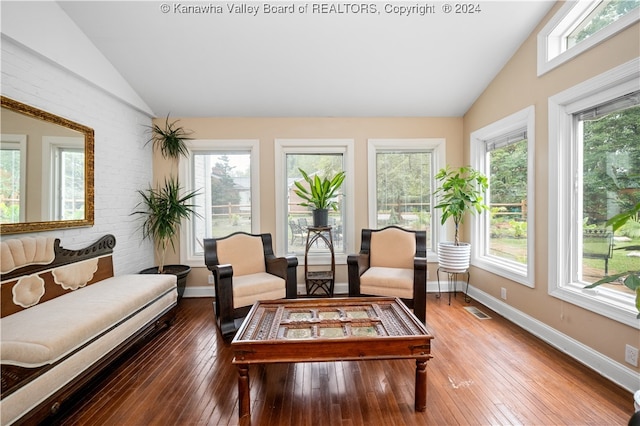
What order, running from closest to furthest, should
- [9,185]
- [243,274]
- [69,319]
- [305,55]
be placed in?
[69,319]
[9,185]
[305,55]
[243,274]

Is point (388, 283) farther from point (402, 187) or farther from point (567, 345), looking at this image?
point (402, 187)

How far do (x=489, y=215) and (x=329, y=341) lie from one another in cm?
302

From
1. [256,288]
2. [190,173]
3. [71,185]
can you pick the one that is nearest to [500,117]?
[256,288]

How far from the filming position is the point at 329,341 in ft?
5.69

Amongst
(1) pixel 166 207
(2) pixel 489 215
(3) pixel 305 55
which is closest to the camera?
(3) pixel 305 55

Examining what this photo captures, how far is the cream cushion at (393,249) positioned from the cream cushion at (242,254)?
4.48 feet

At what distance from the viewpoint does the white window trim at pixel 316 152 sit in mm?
4023

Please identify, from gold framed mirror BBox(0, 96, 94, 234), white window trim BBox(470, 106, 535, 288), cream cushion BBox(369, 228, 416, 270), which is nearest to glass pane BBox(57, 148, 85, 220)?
gold framed mirror BBox(0, 96, 94, 234)

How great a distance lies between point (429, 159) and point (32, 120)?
14.3 ft

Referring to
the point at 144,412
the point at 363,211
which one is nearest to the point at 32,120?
the point at 144,412

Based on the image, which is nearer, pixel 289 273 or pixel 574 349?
pixel 574 349

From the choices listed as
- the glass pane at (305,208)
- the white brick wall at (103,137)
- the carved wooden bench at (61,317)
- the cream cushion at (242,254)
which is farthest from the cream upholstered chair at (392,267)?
the white brick wall at (103,137)

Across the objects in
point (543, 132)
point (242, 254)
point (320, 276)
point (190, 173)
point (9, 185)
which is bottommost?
point (320, 276)

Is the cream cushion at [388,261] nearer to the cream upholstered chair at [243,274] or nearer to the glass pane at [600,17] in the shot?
the cream upholstered chair at [243,274]
